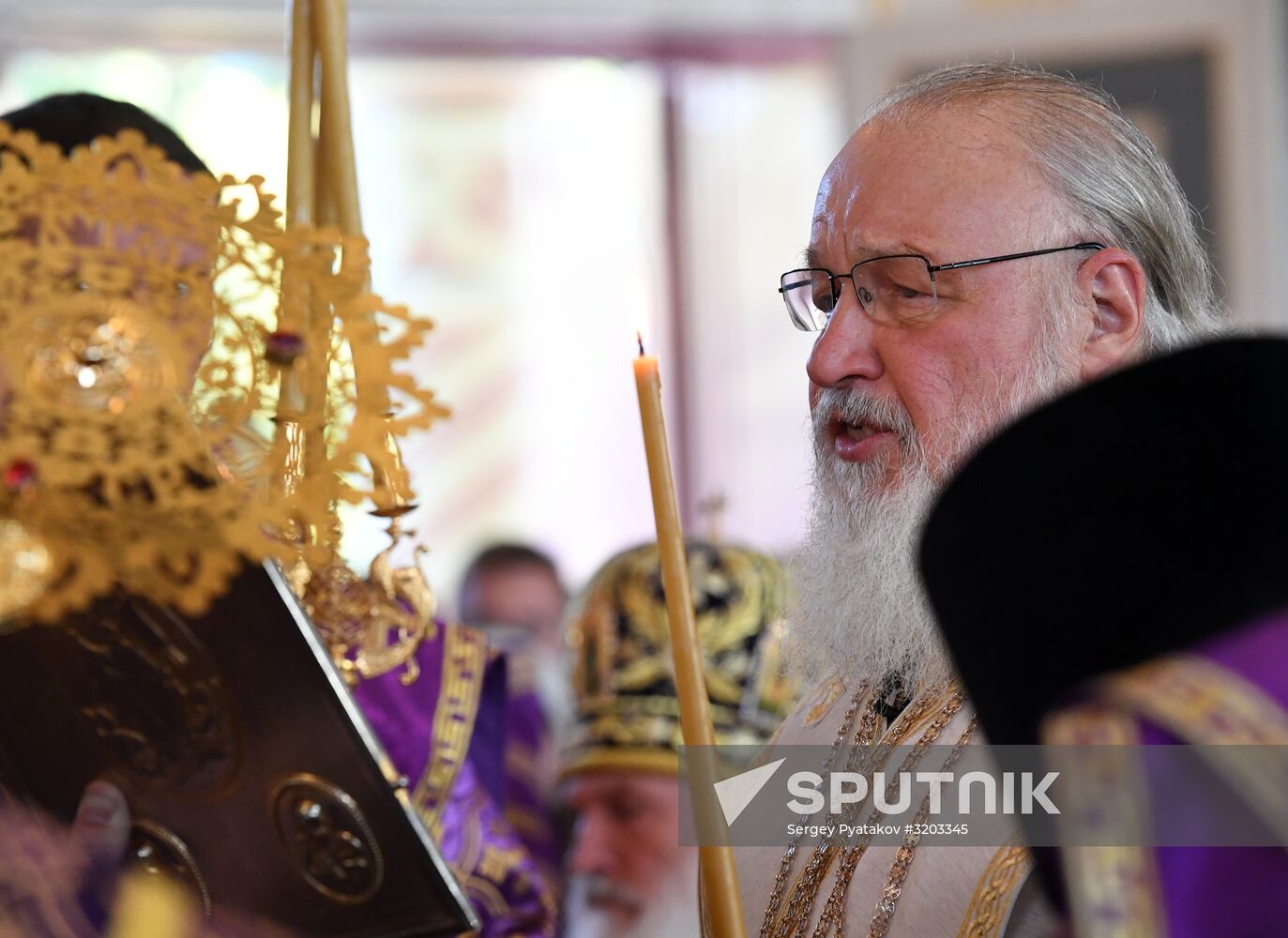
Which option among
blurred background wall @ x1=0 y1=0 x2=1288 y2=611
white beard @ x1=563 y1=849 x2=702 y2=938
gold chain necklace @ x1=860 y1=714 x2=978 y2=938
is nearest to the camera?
gold chain necklace @ x1=860 y1=714 x2=978 y2=938

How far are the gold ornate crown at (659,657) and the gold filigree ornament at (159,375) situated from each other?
1368 mm

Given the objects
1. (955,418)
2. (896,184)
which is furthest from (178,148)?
(955,418)

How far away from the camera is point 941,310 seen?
4.94 feet

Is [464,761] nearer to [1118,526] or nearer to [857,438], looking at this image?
[857,438]

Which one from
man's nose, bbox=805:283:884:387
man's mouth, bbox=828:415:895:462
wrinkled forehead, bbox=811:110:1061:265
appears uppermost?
wrinkled forehead, bbox=811:110:1061:265

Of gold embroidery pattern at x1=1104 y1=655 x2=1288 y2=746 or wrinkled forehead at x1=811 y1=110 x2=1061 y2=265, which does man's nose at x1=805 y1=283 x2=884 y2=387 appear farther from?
gold embroidery pattern at x1=1104 y1=655 x2=1288 y2=746

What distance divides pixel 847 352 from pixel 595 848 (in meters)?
1.33

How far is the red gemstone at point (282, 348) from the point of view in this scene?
3.37 feet

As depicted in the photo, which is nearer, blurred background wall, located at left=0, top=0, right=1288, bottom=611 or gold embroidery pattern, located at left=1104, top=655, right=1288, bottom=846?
gold embroidery pattern, located at left=1104, top=655, right=1288, bottom=846

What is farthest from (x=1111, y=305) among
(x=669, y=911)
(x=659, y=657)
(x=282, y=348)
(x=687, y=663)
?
(x=669, y=911)

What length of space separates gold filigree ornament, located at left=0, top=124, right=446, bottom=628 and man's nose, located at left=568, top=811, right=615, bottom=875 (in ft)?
5.06

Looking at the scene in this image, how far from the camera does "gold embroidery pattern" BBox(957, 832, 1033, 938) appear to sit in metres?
1.20

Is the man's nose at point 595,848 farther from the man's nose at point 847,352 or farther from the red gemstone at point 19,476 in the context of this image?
the red gemstone at point 19,476

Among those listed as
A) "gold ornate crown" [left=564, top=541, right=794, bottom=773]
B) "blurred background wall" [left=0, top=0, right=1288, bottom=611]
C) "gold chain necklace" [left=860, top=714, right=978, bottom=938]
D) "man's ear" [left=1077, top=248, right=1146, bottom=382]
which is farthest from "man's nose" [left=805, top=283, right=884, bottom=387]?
"blurred background wall" [left=0, top=0, right=1288, bottom=611]
